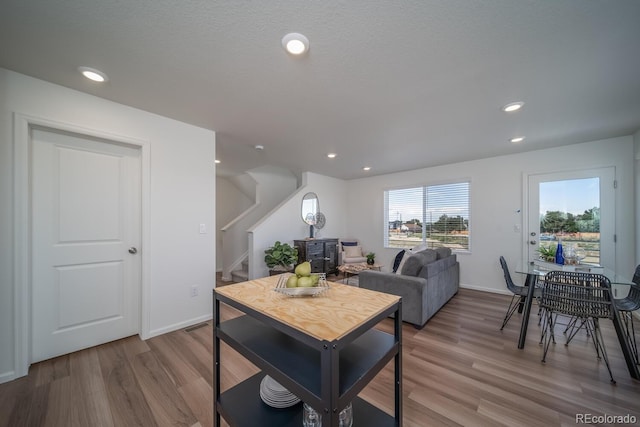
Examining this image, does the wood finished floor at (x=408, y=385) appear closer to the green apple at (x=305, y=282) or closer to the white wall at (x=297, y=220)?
the green apple at (x=305, y=282)

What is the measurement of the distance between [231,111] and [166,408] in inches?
97.2

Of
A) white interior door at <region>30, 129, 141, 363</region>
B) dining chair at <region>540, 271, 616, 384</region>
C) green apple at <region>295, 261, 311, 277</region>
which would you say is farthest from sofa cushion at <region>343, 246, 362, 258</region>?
green apple at <region>295, 261, 311, 277</region>

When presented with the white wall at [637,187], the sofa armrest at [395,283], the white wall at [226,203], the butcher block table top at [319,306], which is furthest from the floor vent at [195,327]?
the white wall at [637,187]

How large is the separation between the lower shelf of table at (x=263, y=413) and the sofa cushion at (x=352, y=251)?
13.1ft

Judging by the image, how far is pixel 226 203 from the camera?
19.6 ft

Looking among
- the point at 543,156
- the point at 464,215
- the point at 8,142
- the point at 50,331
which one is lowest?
the point at 50,331

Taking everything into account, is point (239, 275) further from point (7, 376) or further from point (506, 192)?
point (506, 192)

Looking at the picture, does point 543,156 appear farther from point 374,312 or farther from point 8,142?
point 8,142

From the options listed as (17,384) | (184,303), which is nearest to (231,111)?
(184,303)

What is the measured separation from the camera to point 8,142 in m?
1.74

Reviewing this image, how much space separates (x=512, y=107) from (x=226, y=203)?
5.75 metres

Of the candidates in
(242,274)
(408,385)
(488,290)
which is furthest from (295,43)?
(488,290)

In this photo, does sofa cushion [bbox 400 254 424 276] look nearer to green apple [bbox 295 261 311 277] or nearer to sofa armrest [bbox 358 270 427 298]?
sofa armrest [bbox 358 270 427 298]

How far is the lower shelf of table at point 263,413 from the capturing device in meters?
1.10
